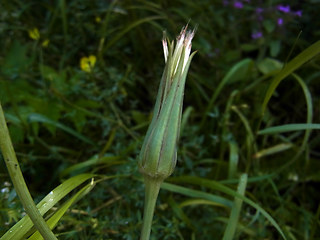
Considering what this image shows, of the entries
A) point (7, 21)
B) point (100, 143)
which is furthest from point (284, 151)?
point (7, 21)

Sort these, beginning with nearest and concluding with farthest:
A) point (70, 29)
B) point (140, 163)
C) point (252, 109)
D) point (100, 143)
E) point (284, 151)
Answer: point (140, 163)
point (100, 143)
point (284, 151)
point (252, 109)
point (70, 29)

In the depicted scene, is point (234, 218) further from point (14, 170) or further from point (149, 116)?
point (149, 116)

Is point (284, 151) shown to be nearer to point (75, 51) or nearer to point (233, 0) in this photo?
point (233, 0)

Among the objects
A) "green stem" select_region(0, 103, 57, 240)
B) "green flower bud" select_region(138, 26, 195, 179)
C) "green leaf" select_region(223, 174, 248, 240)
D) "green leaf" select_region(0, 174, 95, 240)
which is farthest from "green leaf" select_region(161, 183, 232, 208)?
"green stem" select_region(0, 103, 57, 240)

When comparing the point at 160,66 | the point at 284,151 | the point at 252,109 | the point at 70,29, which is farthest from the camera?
the point at 70,29

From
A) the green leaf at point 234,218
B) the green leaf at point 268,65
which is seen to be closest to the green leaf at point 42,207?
the green leaf at point 234,218

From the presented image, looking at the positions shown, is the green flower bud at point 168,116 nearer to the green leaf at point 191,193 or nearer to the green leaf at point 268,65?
the green leaf at point 191,193

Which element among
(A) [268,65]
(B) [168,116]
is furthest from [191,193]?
(A) [268,65]
